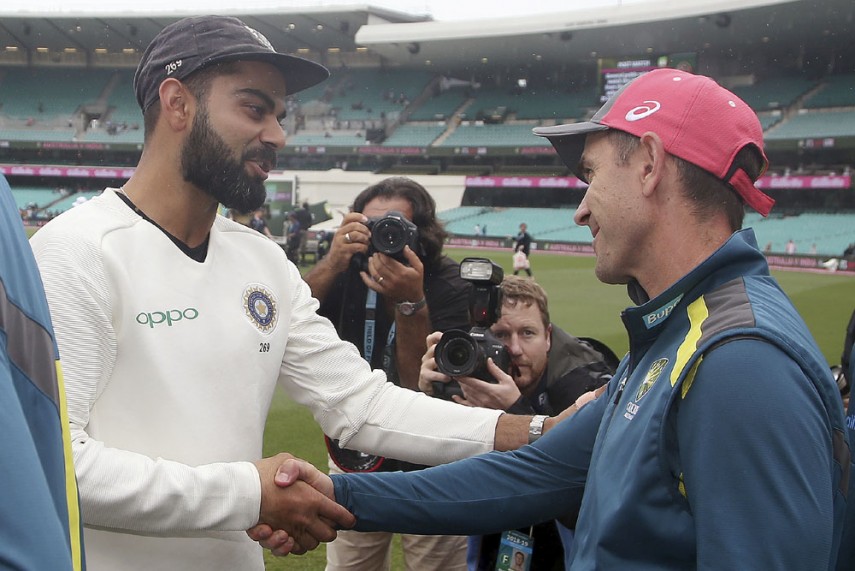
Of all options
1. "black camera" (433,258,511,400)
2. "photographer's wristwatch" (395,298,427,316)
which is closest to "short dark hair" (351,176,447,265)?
"photographer's wristwatch" (395,298,427,316)

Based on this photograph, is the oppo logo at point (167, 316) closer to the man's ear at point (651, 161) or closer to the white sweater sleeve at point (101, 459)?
the white sweater sleeve at point (101, 459)

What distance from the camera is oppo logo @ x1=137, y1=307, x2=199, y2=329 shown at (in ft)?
6.37

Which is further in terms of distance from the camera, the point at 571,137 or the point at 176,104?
the point at 176,104

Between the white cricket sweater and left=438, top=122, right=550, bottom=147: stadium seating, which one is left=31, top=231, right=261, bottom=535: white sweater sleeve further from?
left=438, top=122, right=550, bottom=147: stadium seating

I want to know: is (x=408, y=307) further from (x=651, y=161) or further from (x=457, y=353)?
(x=651, y=161)

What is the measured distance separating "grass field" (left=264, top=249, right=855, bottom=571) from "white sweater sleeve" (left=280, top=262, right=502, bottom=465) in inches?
84.4

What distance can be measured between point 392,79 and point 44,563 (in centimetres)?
Result: 4750

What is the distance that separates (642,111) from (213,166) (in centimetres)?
115

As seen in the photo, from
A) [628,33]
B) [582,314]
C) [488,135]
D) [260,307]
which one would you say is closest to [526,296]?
[260,307]

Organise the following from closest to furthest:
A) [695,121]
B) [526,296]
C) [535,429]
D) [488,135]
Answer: [695,121]
[535,429]
[526,296]
[488,135]

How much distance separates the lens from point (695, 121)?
1.67 meters

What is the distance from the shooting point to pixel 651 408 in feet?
4.75

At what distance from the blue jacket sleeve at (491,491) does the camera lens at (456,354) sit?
0.53 meters

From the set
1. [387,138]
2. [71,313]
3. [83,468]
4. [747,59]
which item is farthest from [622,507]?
[387,138]
